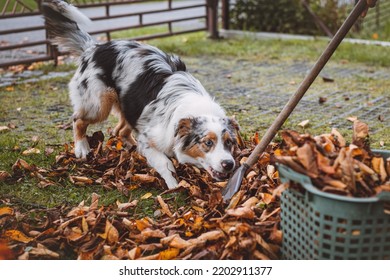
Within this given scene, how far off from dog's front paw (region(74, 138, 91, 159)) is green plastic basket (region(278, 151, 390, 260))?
2420 millimetres

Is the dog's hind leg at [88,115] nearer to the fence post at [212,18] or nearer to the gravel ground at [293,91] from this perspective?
the gravel ground at [293,91]

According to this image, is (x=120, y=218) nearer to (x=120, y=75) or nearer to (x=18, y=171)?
(x=18, y=171)

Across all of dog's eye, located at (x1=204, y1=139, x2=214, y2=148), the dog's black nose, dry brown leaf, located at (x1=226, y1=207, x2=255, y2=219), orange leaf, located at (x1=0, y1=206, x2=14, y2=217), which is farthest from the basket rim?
orange leaf, located at (x1=0, y1=206, x2=14, y2=217)

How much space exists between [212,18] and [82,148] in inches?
277

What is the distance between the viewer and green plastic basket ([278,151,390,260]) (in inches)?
96.3

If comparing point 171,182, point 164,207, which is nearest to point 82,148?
point 171,182

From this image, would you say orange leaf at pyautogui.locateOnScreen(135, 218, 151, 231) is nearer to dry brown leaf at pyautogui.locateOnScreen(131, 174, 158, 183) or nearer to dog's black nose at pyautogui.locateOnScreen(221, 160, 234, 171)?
dog's black nose at pyautogui.locateOnScreen(221, 160, 234, 171)

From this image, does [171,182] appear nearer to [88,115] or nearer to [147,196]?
[147,196]

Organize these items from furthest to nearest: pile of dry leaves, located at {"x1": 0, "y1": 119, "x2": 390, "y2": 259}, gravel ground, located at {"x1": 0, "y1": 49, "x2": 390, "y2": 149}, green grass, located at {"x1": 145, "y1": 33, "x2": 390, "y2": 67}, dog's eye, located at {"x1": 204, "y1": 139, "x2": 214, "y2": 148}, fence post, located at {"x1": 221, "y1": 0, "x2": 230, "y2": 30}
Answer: fence post, located at {"x1": 221, "y1": 0, "x2": 230, "y2": 30} < green grass, located at {"x1": 145, "y1": 33, "x2": 390, "y2": 67} < gravel ground, located at {"x1": 0, "y1": 49, "x2": 390, "y2": 149} < dog's eye, located at {"x1": 204, "y1": 139, "x2": 214, "y2": 148} < pile of dry leaves, located at {"x1": 0, "y1": 119, "x2": 390, "y2": 259}

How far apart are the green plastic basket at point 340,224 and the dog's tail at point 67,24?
9.76 feet

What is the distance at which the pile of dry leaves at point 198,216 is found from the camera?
2.69 meters

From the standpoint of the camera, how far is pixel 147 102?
14.8ft
